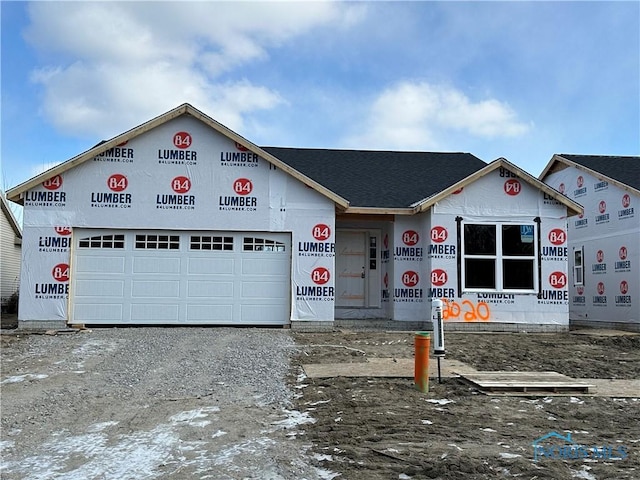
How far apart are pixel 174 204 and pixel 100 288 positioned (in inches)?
105

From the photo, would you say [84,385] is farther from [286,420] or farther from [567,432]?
[567,432]

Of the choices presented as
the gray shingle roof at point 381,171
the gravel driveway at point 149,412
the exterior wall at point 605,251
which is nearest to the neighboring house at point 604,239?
the exterior wall at point 605,251

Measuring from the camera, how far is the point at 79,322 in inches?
550

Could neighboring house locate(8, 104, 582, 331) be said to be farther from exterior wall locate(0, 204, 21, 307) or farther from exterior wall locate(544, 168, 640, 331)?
exterior wall locate(0, 204, 21, 307)

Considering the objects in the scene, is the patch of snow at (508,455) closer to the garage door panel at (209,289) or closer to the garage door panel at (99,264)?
the garage door panel at (209,289)

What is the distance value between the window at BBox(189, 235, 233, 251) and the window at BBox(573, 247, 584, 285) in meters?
12.2

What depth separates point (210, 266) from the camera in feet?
47.3

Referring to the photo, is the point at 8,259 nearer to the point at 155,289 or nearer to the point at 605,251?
the point at 155,289

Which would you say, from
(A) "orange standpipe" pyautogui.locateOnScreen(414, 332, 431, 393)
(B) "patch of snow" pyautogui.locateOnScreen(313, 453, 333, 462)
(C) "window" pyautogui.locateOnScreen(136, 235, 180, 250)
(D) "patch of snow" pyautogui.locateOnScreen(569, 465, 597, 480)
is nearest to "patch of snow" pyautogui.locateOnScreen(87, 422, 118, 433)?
(B) "patch of snow" pyautogui.locateOnScreen(313, 453, 333, 462)

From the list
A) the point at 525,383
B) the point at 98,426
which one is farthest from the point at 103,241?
the point at 525,383

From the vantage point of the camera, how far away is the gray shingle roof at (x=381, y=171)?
1641cm

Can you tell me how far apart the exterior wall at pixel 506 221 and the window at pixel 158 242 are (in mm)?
6459

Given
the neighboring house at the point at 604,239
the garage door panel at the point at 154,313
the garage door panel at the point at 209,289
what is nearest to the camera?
the garage door panel at the point at 154,313

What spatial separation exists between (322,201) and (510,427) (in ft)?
31.4
